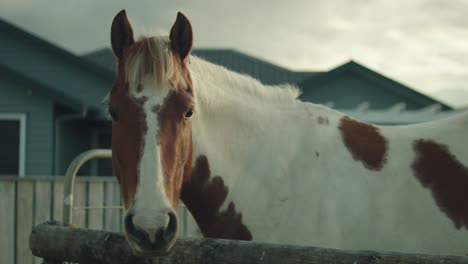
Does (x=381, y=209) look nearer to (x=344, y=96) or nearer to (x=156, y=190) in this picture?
(x=156, y=190)

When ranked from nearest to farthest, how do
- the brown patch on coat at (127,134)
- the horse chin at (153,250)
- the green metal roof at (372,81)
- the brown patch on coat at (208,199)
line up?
the horse chin at (153,250)
the brown patch on coat at (127,134)
the brown patch on coat at (208,199)
the green metal roof at (372,81)

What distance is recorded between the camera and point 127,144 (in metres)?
2.80

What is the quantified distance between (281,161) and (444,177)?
0.93m

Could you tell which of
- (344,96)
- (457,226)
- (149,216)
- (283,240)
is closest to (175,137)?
(149,216)

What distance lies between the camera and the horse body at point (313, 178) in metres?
3.17

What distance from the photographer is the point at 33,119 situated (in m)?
14.0

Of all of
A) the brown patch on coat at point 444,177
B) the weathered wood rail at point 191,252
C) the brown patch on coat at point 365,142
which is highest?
the brown patch on coat at point 365,142

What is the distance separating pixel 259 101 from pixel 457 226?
1.31 metres

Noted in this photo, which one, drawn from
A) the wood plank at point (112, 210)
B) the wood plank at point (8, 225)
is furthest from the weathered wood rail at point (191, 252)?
the wood plank at point (112, 210)

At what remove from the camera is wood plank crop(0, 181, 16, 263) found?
5062 mm

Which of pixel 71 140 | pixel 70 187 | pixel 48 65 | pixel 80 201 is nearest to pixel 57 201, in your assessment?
pixel 80 201

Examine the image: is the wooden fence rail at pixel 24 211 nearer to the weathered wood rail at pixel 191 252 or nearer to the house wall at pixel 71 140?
the weathered wood rail at pixel 191 252

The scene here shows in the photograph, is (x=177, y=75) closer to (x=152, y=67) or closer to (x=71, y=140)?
(x=152, y=67)

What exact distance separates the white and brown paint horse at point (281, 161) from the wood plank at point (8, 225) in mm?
2355
